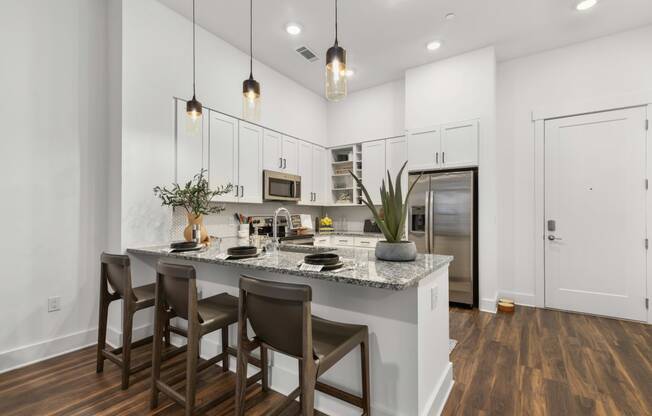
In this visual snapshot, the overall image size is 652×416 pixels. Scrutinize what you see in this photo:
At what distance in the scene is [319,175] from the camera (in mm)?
5223

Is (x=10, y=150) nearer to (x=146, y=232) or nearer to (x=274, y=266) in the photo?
(x=146, y=232)

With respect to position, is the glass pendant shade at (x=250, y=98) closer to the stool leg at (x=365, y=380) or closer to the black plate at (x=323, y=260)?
the black plate at (x=323, y=260)

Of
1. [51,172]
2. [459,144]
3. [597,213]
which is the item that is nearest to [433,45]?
[459,144]

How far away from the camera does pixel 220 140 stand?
3.54 meters

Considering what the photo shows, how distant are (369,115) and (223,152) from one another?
103 inches

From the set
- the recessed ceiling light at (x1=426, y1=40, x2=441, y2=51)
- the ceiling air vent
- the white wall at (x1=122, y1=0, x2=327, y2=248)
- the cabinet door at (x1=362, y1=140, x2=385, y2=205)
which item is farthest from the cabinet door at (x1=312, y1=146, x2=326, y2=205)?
the recessed ceiling light at (x1=426, y1=40, x2=441, y2=51)

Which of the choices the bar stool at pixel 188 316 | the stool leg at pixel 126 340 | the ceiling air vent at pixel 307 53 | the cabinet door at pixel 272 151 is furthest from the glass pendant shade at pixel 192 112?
the ceiling air vent at pixel 307 53

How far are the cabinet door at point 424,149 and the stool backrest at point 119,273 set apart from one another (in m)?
3.56

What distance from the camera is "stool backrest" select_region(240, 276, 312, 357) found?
1.24 m

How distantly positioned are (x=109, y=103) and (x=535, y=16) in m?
4.42

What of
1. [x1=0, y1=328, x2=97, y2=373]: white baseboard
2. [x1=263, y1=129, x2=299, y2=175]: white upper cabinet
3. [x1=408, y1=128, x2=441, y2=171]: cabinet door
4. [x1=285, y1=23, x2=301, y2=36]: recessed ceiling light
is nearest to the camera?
[x1=0, y1=328, x2=97, y2=373]: white baseboard

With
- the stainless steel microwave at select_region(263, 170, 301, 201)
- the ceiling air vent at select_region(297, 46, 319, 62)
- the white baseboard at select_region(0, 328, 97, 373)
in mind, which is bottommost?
the white baseboard at select_region(0, 328, 97, 373)

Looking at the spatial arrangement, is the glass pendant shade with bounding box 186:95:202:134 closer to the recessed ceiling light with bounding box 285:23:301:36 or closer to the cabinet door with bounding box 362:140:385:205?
the recessed ceiling light with bounding box 285:23:301:36

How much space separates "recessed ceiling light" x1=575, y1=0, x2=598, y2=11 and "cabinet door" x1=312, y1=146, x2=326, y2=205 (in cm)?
362
